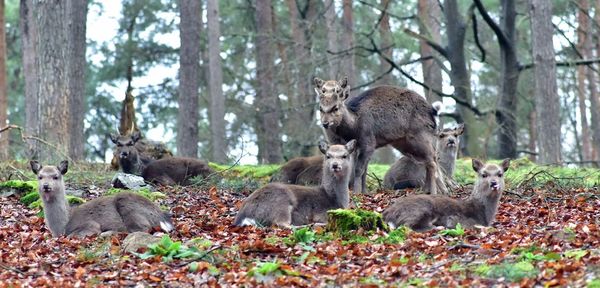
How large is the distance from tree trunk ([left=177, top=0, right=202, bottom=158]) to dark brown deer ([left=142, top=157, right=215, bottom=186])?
861 cm

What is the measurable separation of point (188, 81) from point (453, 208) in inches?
623

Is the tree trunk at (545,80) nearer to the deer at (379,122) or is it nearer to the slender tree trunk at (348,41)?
the slender tree trunk at (348,41)

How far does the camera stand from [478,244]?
32.5 ft

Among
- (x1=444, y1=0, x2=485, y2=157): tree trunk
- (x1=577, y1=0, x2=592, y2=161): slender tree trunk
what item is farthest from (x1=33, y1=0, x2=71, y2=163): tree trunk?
(x1=577, y1=0, x2=592, y2=161): slender tree trunk

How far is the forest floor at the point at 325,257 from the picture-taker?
27.6ft

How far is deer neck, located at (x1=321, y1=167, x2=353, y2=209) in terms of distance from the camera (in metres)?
12.7

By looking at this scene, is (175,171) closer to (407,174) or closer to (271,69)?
(407,174)

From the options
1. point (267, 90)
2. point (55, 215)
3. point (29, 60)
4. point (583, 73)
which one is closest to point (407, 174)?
point (55, 215)

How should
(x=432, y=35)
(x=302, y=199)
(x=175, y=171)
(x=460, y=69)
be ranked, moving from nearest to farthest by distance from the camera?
(x=302, y=199) < (x=175, y=171) < (x=460, y=69) < (x=432, y=35)

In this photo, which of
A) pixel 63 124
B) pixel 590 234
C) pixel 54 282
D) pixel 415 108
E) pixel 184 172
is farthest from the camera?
pixel 63 124

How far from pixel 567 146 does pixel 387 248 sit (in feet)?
129

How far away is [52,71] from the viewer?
19922 mm

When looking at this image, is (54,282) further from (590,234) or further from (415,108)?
(415,108)

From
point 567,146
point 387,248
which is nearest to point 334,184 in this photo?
point 387,248
